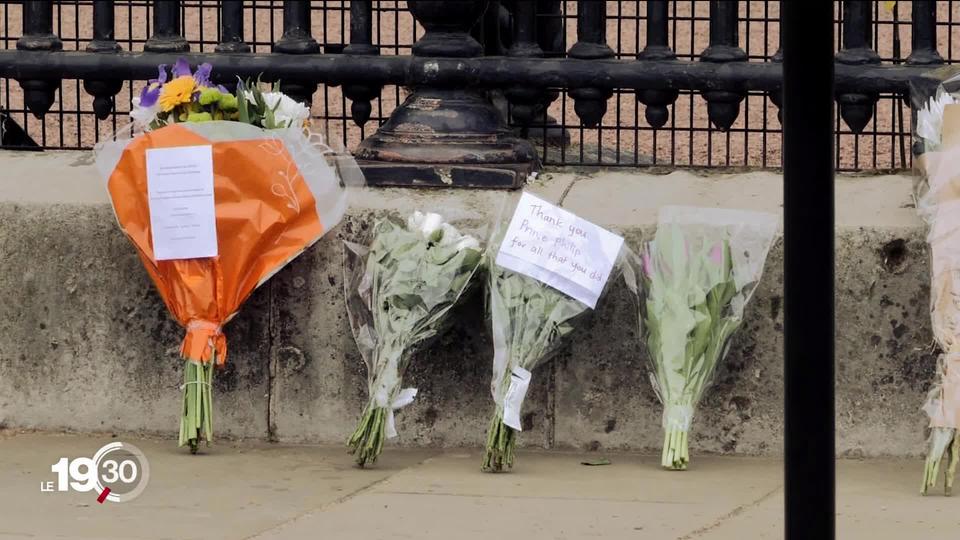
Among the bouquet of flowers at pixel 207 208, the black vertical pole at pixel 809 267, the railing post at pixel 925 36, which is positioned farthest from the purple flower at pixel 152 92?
the black vertical pole at pixel 809 267

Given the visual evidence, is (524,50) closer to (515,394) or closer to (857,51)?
(857,51)

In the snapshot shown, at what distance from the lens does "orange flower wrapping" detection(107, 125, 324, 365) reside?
5289mm

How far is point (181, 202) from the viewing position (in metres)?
5.30

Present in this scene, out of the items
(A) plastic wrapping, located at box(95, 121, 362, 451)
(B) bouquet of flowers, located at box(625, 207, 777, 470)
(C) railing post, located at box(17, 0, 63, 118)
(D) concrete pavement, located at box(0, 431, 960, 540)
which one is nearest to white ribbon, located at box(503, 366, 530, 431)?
(D) concrete pavement, located at box(0, 431, 960, 540)

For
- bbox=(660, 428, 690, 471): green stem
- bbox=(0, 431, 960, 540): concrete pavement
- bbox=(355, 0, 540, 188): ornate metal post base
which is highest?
bbox=(355, 0, 540, 188): ornate metal post base

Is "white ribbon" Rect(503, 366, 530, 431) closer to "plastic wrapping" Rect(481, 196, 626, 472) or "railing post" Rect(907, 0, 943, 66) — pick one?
"plastic wrapping" Rect(481, 196, 626, 472)

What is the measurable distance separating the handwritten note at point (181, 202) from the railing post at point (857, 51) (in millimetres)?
2119

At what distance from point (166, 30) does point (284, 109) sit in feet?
2.82

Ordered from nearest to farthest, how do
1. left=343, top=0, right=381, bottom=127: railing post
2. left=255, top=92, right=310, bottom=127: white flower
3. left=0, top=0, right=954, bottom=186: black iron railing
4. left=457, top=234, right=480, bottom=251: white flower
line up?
1. left=457, top=234, right=480, bottom=251: white flower
2. left=255, top=92, right=310, bottom=127: white flower
3. left=0, top=0, right=954, bottom=186: black iron railing
4. left=343, top=0, right=381, bottom=127: railing post

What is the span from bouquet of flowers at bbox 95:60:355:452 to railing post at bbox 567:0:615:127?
101 centimetres

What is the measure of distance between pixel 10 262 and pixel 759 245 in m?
2.32

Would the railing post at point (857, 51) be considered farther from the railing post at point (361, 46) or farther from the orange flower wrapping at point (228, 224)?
the orange flower wrapping at point (228, 224)

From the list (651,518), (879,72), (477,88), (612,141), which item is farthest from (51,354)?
(612,141)

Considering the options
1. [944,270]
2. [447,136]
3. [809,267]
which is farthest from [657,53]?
[809,267]
